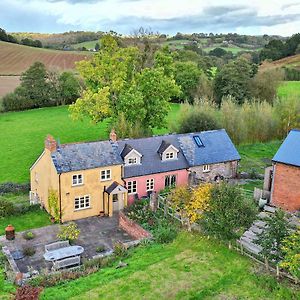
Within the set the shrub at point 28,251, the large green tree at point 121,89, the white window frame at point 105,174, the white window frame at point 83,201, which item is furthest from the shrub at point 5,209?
the large green tree at point 121,89

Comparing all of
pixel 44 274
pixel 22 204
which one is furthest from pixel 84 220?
pixel 44 274

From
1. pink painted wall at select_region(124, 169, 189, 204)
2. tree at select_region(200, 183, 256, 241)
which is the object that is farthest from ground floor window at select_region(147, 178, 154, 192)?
tree at select_region(200, 183, 256, 241)

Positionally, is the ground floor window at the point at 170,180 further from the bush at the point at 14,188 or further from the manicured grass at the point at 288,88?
the manicured grass at the point at 288,88

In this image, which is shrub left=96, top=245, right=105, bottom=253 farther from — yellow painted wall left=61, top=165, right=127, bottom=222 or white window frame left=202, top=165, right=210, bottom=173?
white window frame left=202, top=165, right=210, bottom=173

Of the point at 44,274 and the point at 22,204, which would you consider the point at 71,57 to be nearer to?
the point at 22,204

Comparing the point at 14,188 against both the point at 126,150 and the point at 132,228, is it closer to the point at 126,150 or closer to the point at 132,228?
the point at 126,150
